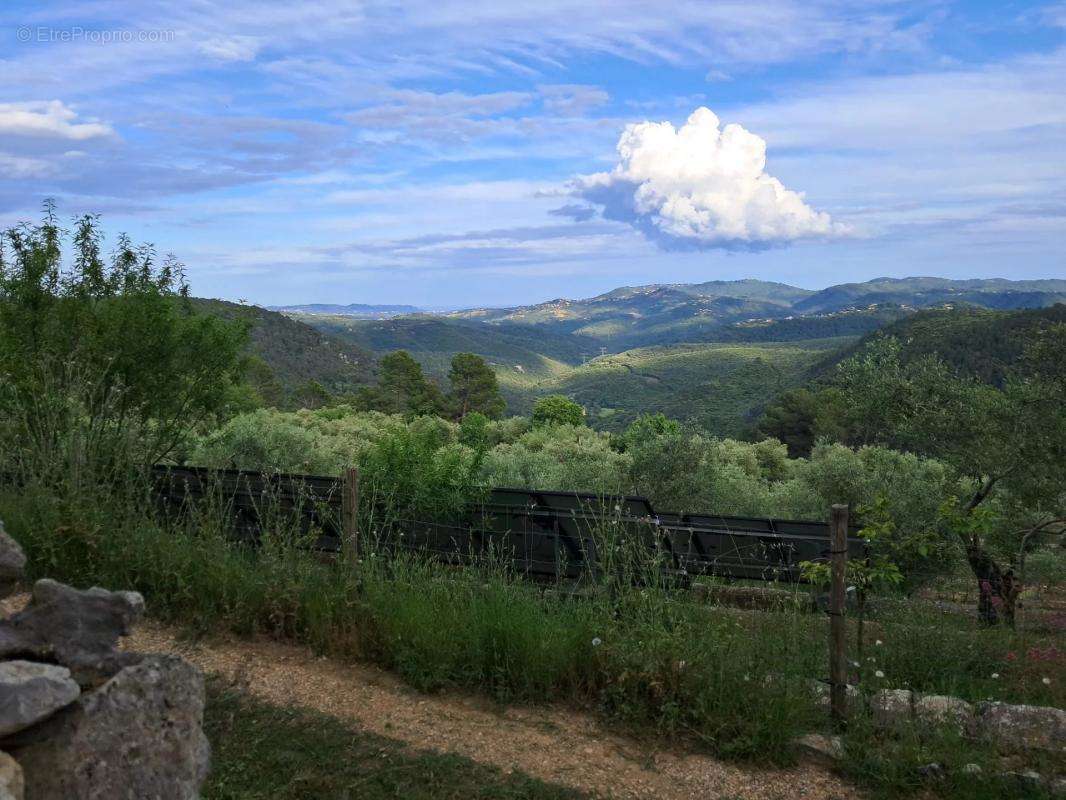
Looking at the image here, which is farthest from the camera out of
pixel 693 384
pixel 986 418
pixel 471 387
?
pixel 693 384

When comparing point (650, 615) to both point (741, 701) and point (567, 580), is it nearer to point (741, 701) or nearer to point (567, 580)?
point (741, 701)

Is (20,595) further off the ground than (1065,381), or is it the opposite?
(1065,381)

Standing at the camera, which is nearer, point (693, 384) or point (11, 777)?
point (11, 777)

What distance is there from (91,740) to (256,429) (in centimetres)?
1824

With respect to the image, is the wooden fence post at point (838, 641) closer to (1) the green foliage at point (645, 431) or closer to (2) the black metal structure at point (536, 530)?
(2) the black metal structure at point (536, 530)

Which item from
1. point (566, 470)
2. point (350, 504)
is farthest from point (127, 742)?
point (566, 470)

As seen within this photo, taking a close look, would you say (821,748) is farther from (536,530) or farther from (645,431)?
(645,431)

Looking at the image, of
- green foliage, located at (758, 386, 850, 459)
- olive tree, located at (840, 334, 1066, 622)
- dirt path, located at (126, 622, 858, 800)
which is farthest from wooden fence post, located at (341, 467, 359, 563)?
green foliage, located at (758, 386, 850, 459)

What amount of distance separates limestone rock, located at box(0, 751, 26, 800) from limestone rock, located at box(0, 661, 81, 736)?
0.09 metres

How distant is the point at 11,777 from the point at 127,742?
402 millimetres

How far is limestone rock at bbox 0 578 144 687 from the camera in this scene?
11.8 ft

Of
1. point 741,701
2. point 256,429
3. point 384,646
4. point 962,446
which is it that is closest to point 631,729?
point 741,701

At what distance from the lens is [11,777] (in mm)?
3041

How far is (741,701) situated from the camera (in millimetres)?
5223
